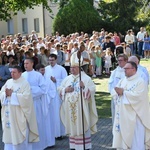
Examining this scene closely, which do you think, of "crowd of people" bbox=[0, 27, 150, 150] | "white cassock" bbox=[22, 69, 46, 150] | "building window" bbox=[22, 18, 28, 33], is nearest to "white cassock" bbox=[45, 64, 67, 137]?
"crowd of people" bbox=[0, 27, 150, 150]

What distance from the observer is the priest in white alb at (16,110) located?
8539 millimetres

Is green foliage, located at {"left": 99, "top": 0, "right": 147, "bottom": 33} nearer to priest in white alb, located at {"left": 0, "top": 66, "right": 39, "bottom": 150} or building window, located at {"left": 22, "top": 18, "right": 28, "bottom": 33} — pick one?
building window, located at {"left": 22, "top": 18, "right": 28, "bottom": 33}

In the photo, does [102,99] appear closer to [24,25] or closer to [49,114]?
[49,114]

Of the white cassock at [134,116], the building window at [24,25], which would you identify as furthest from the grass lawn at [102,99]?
the building window at [24,25]

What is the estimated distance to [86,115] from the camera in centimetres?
898

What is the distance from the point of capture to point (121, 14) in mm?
38500

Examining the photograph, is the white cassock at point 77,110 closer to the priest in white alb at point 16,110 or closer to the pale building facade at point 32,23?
the priest in white alb at point 16,110

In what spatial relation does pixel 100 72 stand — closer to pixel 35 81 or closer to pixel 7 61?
pixel 7 61

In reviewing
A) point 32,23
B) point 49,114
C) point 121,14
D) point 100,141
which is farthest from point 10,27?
point 100,141

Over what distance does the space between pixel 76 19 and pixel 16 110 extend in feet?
89.1

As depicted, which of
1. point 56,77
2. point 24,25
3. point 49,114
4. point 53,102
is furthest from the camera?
point 24,25

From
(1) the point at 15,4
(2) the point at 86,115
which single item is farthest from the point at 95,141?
(1) the point at 15,4

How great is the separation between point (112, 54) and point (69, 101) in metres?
14.2

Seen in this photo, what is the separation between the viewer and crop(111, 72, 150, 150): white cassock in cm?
786
